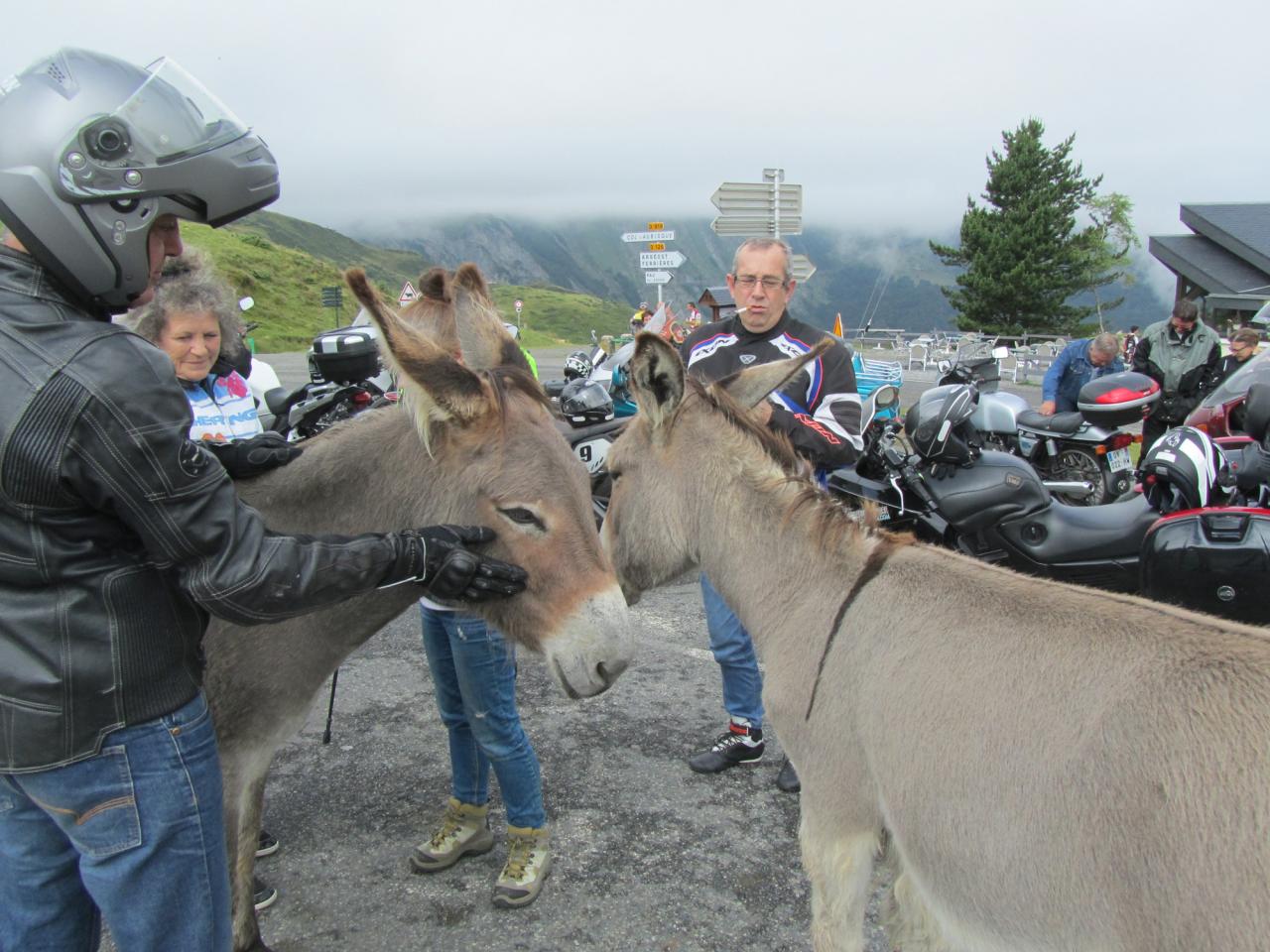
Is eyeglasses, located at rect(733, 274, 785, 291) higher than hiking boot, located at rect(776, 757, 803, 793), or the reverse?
eyeglasses, located at rect(733, 274, 785, 291)

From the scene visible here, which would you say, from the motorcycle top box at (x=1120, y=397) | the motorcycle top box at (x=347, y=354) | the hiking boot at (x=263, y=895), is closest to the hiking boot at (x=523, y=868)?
the hiking boot at (x=263, y=895)

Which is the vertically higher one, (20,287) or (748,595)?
(20,287)

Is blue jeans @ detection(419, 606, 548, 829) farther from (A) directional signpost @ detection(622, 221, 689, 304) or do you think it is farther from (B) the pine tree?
(B) the pine tree

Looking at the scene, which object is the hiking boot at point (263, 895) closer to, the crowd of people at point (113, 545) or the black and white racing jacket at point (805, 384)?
the crowd of people at point (113, 545)

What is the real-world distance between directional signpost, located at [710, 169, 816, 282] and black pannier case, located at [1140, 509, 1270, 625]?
9.07 meters

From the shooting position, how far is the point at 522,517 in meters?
2.41

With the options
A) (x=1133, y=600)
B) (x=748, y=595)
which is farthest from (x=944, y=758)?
(x=748, y=595)

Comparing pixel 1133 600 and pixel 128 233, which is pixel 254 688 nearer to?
pixel 128 233

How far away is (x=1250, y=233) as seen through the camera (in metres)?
39.7

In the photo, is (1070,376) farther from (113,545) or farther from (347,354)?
(113,545)

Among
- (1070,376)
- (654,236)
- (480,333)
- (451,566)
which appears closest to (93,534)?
(451,566)

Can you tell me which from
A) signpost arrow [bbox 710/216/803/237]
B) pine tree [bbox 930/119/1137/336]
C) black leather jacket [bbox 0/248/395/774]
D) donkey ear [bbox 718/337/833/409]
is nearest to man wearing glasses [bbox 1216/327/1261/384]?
signpost arrow [bbox 710/216/803/237]

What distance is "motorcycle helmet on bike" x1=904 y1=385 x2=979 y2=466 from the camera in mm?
5117

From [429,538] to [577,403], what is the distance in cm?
512
